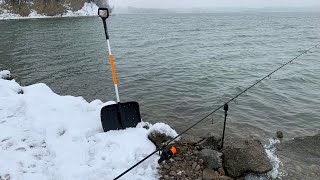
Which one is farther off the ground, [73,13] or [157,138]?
[73,13]

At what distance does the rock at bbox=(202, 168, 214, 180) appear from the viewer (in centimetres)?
589

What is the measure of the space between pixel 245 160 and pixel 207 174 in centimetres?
98

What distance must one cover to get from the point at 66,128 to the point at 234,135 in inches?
232

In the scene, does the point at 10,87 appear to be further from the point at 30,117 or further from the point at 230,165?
the point at 230,165

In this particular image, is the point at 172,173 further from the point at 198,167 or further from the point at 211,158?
the point at 211,158

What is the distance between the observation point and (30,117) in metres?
8.14

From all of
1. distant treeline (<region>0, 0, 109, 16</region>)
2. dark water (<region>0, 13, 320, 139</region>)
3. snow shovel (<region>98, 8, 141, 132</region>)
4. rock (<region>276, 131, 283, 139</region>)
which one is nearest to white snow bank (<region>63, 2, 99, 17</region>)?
distant treeline (<region>0, 0, 109, 16</region>)

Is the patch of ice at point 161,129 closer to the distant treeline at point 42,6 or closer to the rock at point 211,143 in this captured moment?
the rock at point 211,143

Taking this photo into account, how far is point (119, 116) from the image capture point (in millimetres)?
7422

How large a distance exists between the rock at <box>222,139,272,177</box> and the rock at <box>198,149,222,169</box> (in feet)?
0.58

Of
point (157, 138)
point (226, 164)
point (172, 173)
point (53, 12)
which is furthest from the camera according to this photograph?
point (53, 12)

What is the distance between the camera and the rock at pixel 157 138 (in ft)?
22.9

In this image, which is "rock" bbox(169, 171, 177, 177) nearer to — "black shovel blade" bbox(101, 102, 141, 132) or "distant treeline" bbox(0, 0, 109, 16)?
"black shovel blade" bbox(101, 102, 141, 132)

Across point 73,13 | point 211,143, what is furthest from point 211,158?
point 73,13
